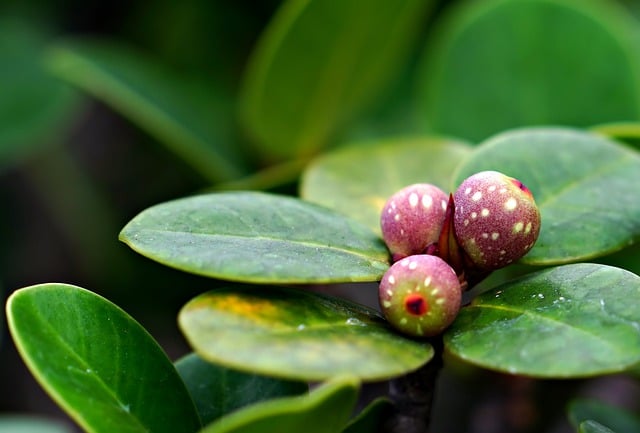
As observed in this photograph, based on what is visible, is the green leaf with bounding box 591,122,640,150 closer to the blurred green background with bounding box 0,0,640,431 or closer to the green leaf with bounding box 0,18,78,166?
the blurred green background with bounding box 0,0,640,431

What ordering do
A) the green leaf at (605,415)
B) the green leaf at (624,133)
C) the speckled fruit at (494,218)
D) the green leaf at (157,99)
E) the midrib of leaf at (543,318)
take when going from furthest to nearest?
the green leaf at (157,99), the green leaf at (624,133), the green leaf at (605,415), the speckled fruit at (494,218), the midrib of leaf at (543,318)

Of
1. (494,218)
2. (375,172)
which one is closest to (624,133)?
(375,172)

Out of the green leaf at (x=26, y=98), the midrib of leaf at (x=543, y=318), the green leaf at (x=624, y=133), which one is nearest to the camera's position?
the midrib of leaf at (x=543, y=318)

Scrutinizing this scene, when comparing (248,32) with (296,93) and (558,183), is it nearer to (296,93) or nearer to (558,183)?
(296,93)

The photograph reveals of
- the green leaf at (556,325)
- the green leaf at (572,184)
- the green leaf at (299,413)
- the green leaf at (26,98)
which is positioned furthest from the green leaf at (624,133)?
the green leaf at (26,98)

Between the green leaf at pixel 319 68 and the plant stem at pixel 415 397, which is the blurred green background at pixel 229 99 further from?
the plant stem at pixel 415 397

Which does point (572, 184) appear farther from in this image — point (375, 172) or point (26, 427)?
point (26, 427)

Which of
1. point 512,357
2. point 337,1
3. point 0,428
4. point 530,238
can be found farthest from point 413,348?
point 337,1
